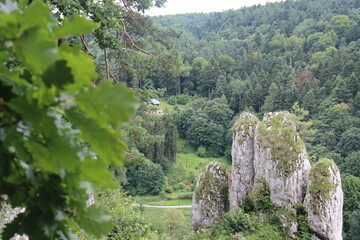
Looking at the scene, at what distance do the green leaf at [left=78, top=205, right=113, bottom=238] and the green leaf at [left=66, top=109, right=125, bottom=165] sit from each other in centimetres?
19

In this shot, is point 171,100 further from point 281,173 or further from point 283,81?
point 281,173

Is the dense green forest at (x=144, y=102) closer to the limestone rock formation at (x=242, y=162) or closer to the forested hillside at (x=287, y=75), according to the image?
the forested hillside at (x=287, y=75)

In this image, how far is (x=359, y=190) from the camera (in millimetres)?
22000

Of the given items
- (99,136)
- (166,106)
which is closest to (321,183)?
(99,136)

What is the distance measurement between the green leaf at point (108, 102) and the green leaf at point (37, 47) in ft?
0.33

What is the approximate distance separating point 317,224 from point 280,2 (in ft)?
334

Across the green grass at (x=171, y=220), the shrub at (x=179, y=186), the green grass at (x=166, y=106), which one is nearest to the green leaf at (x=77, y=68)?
the green grass at (x=171, y=220)

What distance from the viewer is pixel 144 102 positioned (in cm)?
936

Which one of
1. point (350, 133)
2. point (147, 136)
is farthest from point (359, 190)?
point (147, 136)

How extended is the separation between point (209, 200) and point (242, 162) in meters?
Result: 2.16

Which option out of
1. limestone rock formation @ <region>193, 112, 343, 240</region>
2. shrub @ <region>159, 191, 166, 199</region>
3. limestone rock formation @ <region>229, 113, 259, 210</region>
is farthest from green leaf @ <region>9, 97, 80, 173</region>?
shrub @ <region>159, 191, 166, 199</region>

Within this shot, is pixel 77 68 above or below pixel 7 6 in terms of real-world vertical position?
below

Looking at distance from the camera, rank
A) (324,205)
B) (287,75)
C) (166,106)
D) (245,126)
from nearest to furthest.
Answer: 1. (324,205)
2. (245,126)
3. (287,75)
4. (166,106)

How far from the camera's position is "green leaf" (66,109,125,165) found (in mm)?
670
